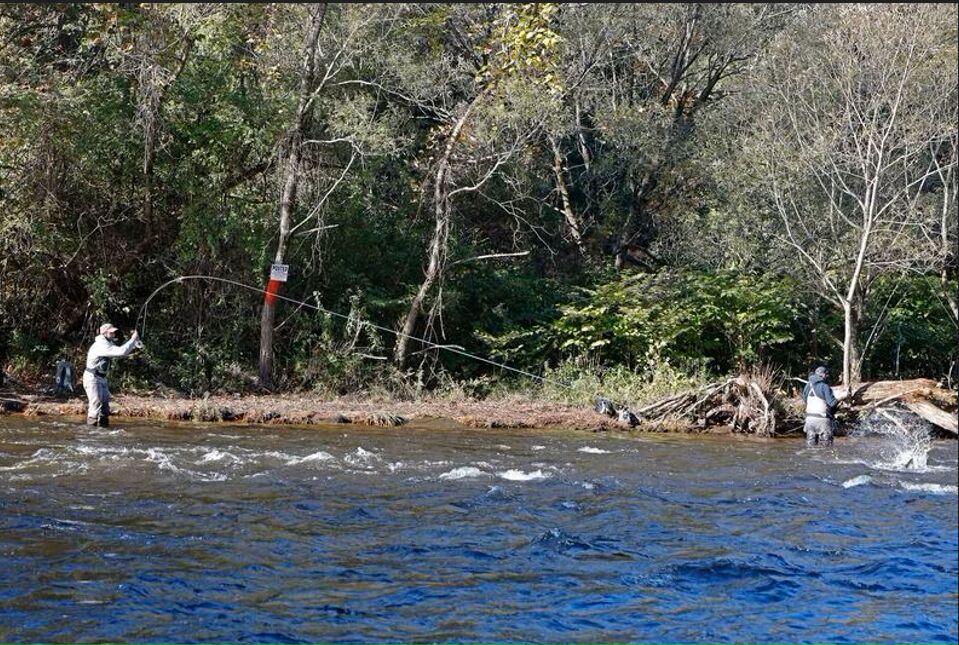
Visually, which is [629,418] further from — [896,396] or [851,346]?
[851,346]

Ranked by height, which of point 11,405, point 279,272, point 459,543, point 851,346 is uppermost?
point 279,272

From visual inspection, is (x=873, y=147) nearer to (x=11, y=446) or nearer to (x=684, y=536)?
(x=684, y=536)

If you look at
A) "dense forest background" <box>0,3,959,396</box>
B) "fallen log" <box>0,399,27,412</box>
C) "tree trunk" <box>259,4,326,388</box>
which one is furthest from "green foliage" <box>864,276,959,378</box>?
"fallen log" <box>0,399,27,412</box>

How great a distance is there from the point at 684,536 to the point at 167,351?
13643 millimetres

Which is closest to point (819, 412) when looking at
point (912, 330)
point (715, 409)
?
point (715, 409)

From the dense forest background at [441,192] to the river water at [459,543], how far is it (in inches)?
241

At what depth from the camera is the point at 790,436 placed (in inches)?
791

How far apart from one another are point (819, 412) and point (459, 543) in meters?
9.54

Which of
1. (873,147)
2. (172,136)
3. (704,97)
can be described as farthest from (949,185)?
(172,136)

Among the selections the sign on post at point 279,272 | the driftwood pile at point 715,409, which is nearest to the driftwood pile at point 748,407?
the driftwood pile at point 715,409

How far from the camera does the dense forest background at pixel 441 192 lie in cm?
2139

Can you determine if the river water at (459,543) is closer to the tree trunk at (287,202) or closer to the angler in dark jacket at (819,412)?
the angler in dark jacket at (819,412)

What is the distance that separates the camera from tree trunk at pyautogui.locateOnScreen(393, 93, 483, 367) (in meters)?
22.7

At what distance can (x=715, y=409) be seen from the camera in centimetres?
2034
